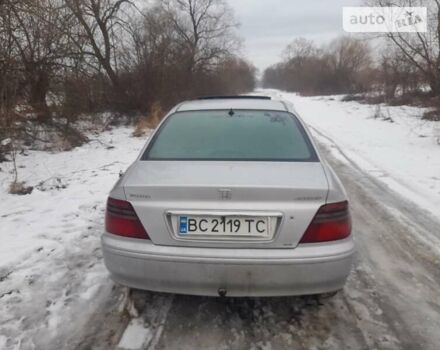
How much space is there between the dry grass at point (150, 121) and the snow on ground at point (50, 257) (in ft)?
20.0

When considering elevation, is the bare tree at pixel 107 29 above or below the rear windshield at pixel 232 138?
above

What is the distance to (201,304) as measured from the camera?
110 inches

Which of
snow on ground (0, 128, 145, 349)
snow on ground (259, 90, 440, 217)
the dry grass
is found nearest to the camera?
snow on ground (0, 128, 145, 349)

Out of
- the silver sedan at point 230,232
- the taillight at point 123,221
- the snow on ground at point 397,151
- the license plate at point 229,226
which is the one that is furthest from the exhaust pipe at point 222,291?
the snow on ground at point 397,151

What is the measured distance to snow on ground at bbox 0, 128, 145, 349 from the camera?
2623mm

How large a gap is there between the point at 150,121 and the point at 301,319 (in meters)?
12.7

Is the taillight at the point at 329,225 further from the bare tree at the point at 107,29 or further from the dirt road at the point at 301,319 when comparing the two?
the bare tree at the point at 107,29

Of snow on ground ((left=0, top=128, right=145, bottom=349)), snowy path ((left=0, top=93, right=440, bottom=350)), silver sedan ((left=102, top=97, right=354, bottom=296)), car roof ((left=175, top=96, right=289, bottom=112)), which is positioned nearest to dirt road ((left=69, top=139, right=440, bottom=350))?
snowy path ((left=0, top=93, right=440, bottom=350))

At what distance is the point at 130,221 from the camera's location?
2.35m

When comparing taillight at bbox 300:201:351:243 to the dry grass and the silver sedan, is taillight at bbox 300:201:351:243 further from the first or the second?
the dry grass

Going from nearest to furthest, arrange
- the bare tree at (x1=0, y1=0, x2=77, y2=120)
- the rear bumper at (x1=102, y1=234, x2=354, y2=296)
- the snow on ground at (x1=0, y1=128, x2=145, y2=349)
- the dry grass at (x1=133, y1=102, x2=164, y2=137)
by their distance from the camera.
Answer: the rear bumper at (x1=102, y1=234, x2=354, y2=296)
the snow on ground at (x1=0, y1=128, x2=145, y2=349)
the bare tree at (x1=0, y1=0, x2=77, y2=120)
the dry grass at (x1=133, y1=102, x2=164, y2=137)

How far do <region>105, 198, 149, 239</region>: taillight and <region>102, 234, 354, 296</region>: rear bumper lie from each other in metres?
0.06

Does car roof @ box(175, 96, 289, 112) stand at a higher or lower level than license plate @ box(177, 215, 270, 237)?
higher

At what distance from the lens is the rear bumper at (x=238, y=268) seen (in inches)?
87.0
